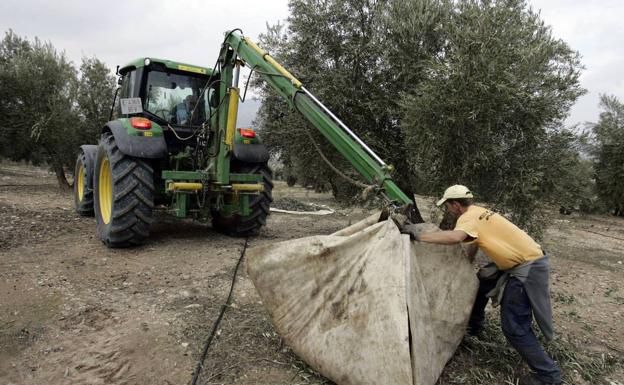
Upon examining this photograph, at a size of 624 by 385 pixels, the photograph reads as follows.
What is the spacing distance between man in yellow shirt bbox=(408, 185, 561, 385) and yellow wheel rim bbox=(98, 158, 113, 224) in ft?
17.4

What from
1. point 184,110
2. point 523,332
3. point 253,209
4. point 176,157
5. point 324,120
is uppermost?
point 184,110

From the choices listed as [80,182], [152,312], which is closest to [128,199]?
[152,312]

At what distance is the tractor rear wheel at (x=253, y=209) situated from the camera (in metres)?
7.14

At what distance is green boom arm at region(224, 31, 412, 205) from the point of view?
3838mm

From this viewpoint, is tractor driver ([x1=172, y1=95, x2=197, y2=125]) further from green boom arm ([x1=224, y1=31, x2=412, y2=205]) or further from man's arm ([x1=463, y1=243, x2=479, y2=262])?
man's arm ([x1=463, y1=243, x2=479, y2=262])

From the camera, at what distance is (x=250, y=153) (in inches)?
273

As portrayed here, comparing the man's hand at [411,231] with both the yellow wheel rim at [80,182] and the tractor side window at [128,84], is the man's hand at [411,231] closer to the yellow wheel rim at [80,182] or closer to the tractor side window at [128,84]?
the tractor side window at [128,84]

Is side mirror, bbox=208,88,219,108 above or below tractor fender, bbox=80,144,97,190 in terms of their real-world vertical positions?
above

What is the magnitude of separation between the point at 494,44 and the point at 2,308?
6.43 metres

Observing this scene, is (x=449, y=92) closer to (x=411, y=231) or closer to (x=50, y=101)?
(x=411, y=231)

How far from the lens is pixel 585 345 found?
157 inches

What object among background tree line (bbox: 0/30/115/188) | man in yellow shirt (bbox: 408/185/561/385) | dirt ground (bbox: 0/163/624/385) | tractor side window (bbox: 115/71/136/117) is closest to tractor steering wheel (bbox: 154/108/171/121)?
tractor side window (bbox: 115/71/136/117)

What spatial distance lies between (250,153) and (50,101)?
990cm

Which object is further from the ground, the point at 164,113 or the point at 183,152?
the point at 164,113
